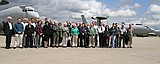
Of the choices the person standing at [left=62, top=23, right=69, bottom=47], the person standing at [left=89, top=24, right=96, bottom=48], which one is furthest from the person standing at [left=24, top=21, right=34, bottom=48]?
the person standing at [left=89, top=24, right=96, bottom=48]

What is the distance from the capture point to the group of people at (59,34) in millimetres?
13750

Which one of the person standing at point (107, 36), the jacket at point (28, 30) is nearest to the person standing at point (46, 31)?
the jacket at point (28, 30)

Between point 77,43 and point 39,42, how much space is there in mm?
2861

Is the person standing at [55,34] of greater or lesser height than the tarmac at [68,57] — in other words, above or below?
above

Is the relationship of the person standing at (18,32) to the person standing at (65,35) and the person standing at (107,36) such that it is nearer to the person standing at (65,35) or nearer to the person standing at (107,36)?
the person standing at (65,35)

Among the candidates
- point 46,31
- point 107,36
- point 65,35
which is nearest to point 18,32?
point 46,31

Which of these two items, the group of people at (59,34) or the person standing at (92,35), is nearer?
the group of people at (59,34)

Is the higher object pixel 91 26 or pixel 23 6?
pixel 23 6

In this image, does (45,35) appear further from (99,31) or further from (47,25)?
(99,31)

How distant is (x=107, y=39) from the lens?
17078 millimetres

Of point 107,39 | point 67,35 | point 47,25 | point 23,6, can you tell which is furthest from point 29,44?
point 23,6

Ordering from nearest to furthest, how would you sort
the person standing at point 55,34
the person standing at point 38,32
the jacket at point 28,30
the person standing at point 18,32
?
the person standing at point 18,32
the jacket at point 28,30
the person standing at point 38,32
the person standing at point 55,34

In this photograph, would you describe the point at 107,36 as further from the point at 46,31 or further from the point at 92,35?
the point at 46,31

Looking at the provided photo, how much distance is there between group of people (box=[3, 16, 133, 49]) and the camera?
13.8m
